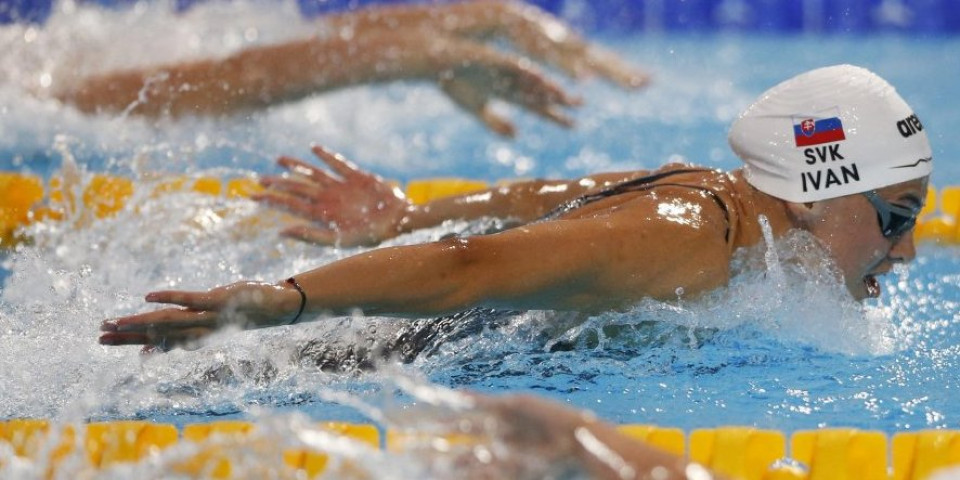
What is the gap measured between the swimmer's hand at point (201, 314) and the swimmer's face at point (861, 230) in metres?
1.18

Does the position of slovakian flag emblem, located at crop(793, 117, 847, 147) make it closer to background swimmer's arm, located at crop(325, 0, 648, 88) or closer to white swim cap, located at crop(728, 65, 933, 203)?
white swim cap, located at crop(728, 65, 933, 203)

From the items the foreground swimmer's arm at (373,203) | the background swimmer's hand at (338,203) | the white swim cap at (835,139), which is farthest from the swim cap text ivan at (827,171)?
the background swimmer's hand at (338,203)

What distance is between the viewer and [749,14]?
26.3ft

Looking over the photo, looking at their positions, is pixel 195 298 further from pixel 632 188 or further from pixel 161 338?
pixel 632 188

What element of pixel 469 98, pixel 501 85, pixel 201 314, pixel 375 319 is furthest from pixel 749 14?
pixel 201 314

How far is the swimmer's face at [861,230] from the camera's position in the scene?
101 inches

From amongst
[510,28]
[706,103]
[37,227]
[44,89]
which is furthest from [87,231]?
[706,103]

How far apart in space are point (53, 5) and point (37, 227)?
3.35 meters

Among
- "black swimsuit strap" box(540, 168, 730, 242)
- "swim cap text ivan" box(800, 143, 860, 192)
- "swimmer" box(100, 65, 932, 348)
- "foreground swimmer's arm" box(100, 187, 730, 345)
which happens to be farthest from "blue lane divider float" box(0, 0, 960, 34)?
"foreground swimmer's arm" box(100, 187, 730, 345)

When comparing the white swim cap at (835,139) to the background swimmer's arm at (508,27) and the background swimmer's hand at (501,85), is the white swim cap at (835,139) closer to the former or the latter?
the background swimmer's hand at (501,85)

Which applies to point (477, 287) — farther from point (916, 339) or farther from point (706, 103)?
point (706, 103)

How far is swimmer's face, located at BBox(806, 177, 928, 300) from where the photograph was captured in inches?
101

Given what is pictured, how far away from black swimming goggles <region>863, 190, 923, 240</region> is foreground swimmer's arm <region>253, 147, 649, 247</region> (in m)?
0.59

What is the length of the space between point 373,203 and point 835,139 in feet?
4.24
